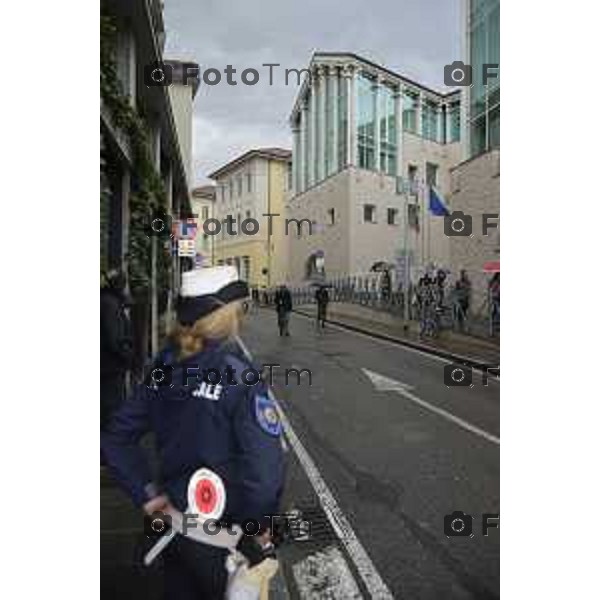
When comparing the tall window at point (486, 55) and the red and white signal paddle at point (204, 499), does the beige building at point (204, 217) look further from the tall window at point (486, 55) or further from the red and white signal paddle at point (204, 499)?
the tall window at point (486, 55)

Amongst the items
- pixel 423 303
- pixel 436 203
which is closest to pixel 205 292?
pixel 436 203

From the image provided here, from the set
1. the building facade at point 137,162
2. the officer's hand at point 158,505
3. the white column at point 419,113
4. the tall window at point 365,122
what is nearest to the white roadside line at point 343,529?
the officer's hand at point 158,505

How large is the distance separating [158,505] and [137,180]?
354 cm

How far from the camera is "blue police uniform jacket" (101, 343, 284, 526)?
2.32m

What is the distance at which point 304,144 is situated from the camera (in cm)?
409

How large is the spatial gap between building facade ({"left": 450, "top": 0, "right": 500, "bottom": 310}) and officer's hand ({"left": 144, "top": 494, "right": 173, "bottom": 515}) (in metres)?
1.28

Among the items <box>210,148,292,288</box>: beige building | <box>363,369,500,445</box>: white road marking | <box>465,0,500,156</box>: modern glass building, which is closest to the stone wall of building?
<box>465,0,500,156</box>: modern glass building

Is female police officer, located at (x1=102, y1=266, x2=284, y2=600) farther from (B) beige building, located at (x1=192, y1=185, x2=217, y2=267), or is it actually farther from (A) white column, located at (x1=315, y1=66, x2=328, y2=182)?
(A) white column, located at (x1=315, y1=66, x2=328, y2=182)

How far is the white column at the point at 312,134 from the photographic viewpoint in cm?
324

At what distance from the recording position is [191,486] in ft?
7.99
